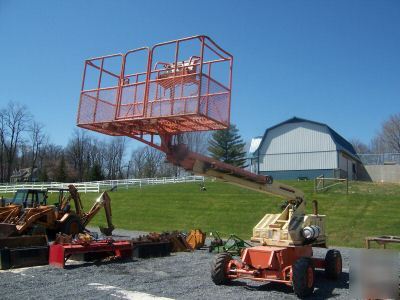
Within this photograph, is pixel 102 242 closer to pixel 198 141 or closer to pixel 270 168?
pixel 270 168

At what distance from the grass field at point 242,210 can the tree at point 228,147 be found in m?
Result: 36.6

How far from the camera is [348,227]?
23016 mm

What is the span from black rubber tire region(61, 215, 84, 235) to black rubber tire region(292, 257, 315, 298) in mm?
12921

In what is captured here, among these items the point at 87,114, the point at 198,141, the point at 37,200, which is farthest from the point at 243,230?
the point at 198,141

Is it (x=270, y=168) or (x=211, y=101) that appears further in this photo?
(x=270, y=168)

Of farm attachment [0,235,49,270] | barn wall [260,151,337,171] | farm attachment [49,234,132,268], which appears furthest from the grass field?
farm attachment [0,235,49,270]

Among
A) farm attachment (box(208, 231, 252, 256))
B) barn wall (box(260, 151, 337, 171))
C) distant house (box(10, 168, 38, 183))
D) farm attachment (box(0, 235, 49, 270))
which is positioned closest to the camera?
farm attachment (box(0, 235, 49, 270))

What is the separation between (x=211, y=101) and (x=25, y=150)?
311 ft

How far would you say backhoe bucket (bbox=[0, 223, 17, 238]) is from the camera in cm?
1727

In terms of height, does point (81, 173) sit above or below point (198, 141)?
below

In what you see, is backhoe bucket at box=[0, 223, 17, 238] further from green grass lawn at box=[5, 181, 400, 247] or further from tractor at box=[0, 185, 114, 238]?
green grass lawn at box=[5, 181, 400, 247]

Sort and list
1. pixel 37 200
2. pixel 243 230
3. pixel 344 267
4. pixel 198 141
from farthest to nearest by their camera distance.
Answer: pixel 198 141 < pixel 243 230 < pixel 37 200 < pixel 344 267

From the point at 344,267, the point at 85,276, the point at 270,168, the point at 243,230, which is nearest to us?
the point at 85,276

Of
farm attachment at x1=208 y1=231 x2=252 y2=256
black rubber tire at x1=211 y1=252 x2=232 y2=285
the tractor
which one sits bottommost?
black rubber tire at x1=211 y1=252 x2=232 y2=285
